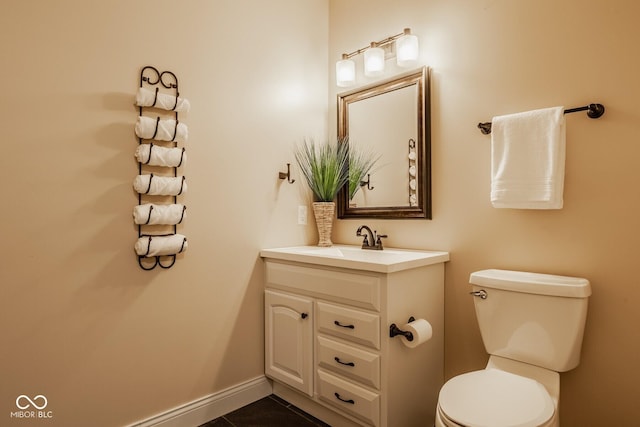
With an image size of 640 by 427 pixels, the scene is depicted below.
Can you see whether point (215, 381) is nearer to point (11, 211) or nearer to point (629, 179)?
point (11, 211)

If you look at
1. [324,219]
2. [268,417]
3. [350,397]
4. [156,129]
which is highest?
[156,129]

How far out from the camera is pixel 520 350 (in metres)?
1.45

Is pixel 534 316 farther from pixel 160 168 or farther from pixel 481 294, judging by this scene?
pixel 160 168

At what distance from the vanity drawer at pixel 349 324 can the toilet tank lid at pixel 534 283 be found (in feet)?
1.57

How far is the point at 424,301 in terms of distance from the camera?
1.70 m

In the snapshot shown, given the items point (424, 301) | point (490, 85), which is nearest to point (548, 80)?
point (490, 85)

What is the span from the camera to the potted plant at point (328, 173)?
2.20m

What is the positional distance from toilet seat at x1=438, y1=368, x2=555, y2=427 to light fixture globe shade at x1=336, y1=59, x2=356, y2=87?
67.7 inches

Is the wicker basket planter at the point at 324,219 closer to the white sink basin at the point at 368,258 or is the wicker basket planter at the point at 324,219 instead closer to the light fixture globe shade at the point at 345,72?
the white sink basin at the point at 368,258

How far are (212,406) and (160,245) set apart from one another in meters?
0.89

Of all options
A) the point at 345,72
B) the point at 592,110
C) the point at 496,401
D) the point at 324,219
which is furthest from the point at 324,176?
the point at 496,401

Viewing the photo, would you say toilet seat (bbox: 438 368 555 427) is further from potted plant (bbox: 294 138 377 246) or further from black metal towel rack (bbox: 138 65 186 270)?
black metal towel rack (bbox: 138 65 186 270)

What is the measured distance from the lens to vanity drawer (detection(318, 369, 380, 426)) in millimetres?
1500

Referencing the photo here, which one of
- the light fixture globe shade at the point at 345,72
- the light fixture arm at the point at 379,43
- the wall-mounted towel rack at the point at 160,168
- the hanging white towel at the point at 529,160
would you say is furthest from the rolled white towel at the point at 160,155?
the hanging white towel at the point at 529,160
